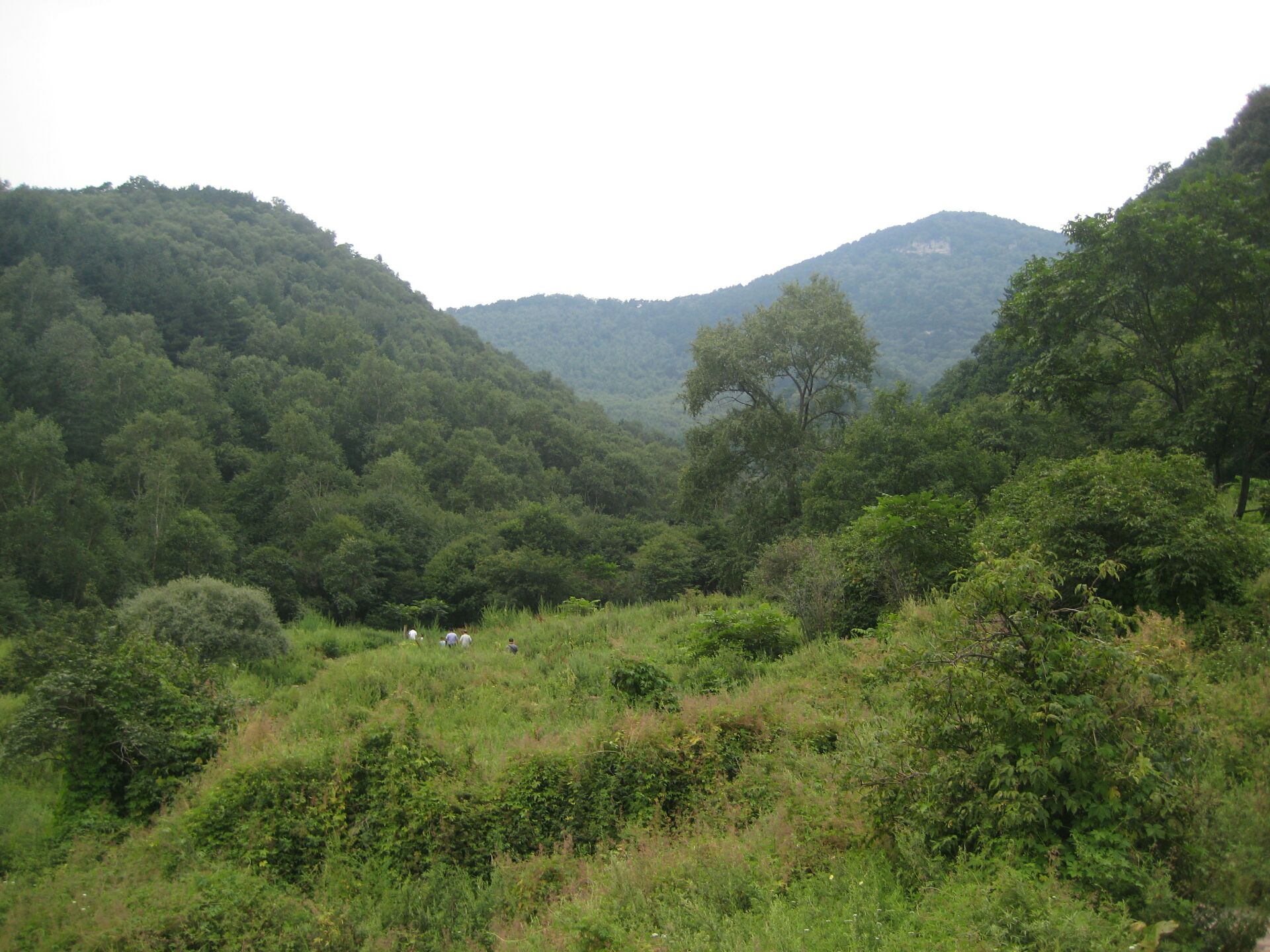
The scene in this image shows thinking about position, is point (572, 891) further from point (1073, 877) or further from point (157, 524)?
point (157, 524)

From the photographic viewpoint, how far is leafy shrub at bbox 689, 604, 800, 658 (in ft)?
43.6

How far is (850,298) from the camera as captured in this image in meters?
101

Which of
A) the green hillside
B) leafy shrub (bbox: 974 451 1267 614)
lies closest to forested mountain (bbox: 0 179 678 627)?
the green hillside

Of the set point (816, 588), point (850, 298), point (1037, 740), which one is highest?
point (850, 298)

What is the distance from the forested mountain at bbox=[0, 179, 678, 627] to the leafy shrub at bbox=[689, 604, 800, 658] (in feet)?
68.3

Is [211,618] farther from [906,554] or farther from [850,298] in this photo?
[850,298]

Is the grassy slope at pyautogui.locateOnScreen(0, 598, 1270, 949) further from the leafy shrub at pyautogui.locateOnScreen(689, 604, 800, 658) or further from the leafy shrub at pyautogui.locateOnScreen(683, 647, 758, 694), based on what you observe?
the leafy shrub at pyautogui.locateOnScreen(689, 604, 800, 658)

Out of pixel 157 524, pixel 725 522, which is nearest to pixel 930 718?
pixel 725 522

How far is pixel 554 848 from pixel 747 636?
21.4 ft

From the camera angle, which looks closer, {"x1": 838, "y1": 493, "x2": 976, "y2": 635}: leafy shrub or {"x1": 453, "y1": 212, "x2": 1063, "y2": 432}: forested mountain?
{"x1": 838, "y1": 493, "x2": 976, "y2": 635}: leafy shrub

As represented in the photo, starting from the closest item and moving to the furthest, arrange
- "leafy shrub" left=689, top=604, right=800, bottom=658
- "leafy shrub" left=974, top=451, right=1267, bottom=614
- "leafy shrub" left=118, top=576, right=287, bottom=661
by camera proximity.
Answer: "leafy shrub" left=974, top=451, right=1267, bottom=614 < "leafy shrub" left=689, top=604, right=800, bottom=658 < "leafy shrub" left=118, top=576, right=287, bottom=661

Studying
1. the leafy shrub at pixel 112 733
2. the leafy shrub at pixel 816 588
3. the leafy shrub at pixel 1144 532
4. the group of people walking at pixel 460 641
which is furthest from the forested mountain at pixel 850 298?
the leafy shrub at pixel 112 733

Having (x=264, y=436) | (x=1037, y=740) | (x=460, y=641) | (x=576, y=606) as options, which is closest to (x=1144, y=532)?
(x=1037, y=740)

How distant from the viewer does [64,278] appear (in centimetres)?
5834
